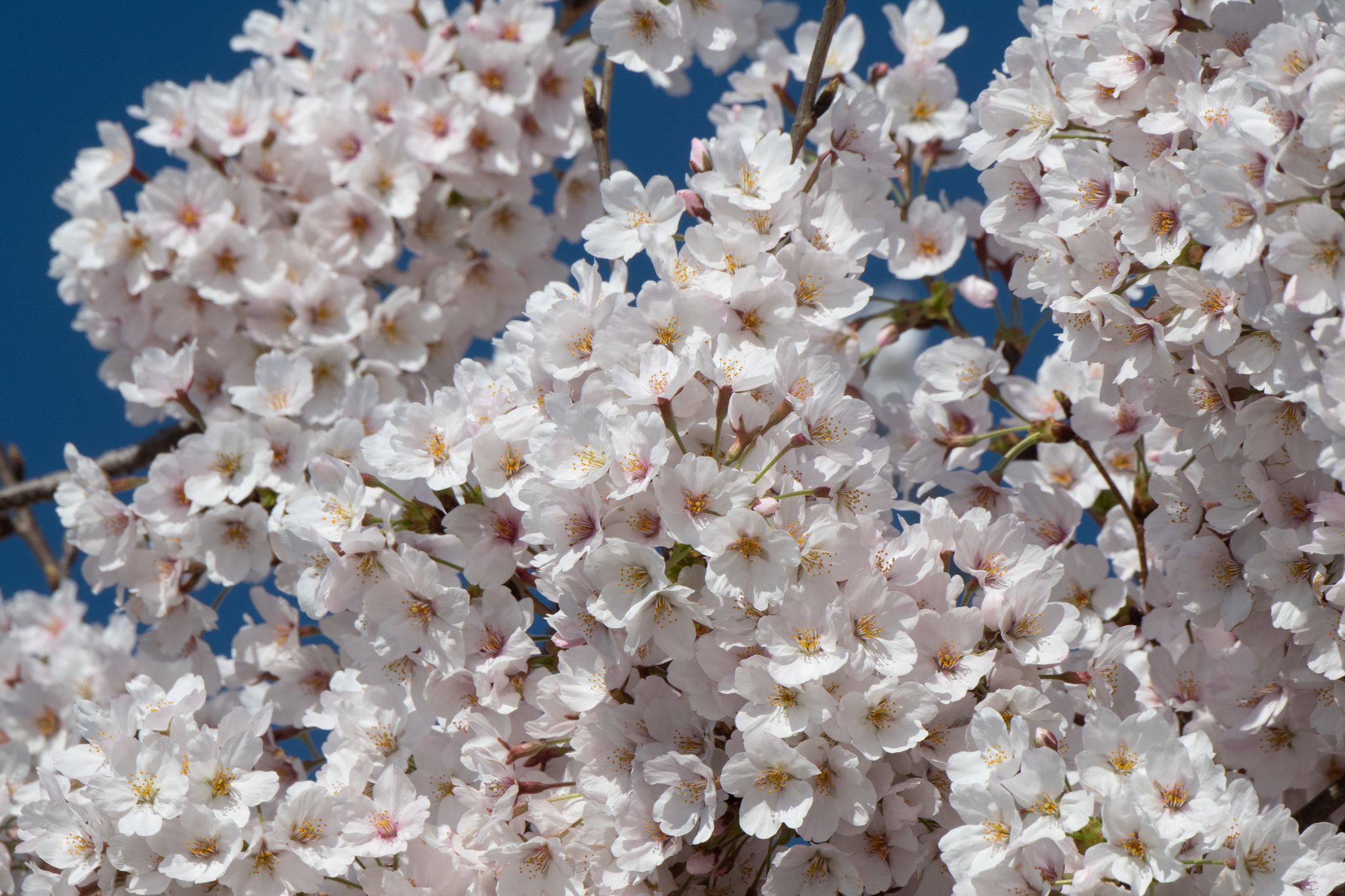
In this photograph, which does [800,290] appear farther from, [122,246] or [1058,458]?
[122,246]

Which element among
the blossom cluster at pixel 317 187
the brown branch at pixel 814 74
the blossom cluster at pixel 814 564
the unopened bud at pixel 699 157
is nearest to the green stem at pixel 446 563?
the blossom cluster at pixel 814 564

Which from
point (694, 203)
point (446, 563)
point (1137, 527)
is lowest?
point (1137, 527)

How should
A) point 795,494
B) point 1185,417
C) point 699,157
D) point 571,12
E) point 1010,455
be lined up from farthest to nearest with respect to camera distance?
point 571,12 < point 1010,455 < point 699,157 < point 1185,417 < point 795,494

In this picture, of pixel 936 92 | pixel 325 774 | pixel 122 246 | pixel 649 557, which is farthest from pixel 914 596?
pixel 122 246

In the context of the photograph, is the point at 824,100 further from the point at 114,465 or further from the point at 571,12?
the point at 114,465

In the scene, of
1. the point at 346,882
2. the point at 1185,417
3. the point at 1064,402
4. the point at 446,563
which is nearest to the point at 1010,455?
the point at 1064,402

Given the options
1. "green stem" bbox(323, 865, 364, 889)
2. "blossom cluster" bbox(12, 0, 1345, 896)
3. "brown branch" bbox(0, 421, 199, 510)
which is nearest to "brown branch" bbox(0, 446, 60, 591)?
"brown branch" bbox(0, 421, 199, 510)
